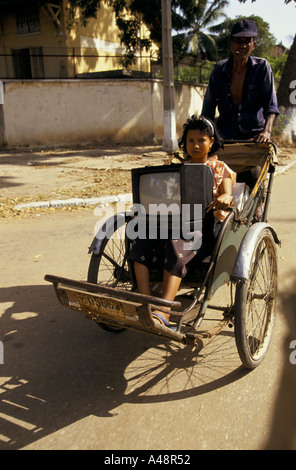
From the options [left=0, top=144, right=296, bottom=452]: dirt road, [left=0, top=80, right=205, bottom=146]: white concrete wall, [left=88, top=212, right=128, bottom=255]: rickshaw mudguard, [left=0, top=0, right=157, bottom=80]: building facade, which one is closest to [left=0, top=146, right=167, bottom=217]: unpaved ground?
[left=0, top=80, right=205, bottom=146]: white concrete wall

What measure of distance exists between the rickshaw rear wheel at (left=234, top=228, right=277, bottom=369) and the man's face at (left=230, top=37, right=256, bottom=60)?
5.53 ft

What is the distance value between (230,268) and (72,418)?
1.35 m

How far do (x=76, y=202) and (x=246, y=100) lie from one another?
356cm

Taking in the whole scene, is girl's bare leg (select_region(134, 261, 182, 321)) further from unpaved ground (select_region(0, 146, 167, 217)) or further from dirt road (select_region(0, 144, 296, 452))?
unpaved ground (select_region(0, 146, 167, 217))

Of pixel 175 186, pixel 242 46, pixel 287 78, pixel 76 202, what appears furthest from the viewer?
pixel 287 78

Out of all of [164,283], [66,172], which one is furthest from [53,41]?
[164,283]

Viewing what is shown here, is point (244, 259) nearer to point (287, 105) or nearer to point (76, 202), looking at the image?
point (76, 202)

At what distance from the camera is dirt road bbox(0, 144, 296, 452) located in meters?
2.13

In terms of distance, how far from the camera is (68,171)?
929 centimetres

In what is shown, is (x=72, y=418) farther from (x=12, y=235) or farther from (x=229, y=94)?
(x=12, y=235)

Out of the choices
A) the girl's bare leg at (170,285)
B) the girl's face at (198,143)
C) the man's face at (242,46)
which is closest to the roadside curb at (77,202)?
the man's face at (242,46)

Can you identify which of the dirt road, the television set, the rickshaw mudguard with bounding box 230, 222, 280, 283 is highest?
the television set

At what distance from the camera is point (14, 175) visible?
8.79m
